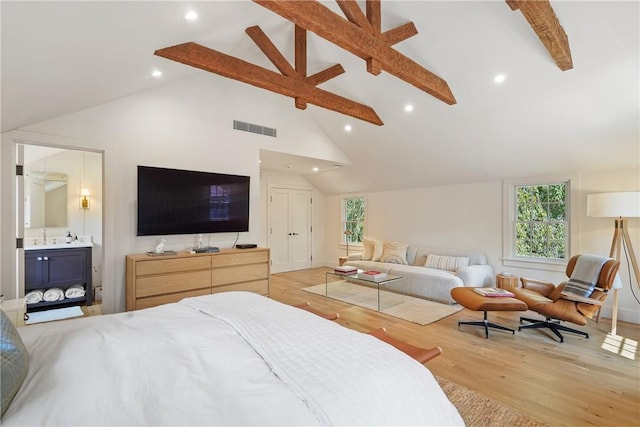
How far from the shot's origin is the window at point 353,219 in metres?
7.48

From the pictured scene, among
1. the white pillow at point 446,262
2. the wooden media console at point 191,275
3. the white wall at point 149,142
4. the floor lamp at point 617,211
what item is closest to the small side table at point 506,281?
the white pillow at point 446,262

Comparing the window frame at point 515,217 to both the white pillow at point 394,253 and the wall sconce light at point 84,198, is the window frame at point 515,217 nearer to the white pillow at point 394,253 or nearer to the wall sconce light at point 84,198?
the white pillow at point 394,253

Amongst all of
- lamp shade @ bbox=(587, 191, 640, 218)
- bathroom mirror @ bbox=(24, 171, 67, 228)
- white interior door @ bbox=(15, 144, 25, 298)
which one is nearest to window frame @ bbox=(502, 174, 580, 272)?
lamp shade @ bbox=(587, 191, 640, 218)

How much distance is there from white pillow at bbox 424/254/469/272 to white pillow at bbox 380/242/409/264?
0.49 m

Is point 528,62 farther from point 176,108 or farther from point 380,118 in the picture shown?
point 176,108

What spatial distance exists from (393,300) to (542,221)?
2651mm

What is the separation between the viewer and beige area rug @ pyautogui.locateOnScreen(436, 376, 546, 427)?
6.27 feet

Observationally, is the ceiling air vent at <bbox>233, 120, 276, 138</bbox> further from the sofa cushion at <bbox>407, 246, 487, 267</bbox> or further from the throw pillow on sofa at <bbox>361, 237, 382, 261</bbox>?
the sofa cushion at <bbox>407, 246, 487, 267</bbox>

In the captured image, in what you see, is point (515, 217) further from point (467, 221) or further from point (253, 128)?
point (253, 128)

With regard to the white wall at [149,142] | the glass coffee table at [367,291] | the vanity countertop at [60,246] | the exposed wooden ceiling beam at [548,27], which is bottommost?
the glass coffee table at [367,291]

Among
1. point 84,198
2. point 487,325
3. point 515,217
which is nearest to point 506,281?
point 515,217

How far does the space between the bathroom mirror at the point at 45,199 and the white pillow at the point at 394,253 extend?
5.52 m

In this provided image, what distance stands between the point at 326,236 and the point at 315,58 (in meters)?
4.90

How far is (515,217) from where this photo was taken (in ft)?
16.5
